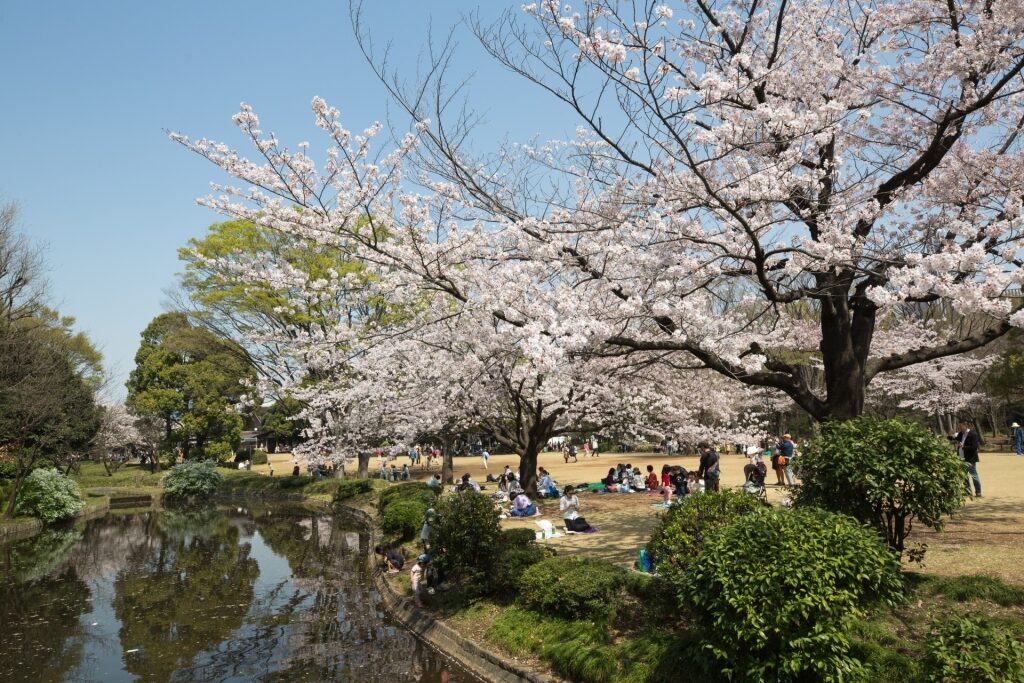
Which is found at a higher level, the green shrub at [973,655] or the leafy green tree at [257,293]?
the leafy green tree at [257,293]

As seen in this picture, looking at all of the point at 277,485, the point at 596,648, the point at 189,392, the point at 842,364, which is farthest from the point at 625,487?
the point at 189,392

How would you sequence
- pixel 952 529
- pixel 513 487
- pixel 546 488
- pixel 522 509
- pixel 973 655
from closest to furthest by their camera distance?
1. pixel 973 655
2. pixel 952 529
3. pixel 522 509
4. pixel 513 487
5. pixel 546 488

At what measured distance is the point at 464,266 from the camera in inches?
511

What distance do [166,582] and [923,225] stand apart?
57.1 feet

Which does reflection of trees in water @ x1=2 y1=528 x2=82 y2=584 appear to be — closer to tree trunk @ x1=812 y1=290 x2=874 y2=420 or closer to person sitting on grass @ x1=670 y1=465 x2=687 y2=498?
person sitting on grass @ x1=670 y1=465 x2=687 y2=498

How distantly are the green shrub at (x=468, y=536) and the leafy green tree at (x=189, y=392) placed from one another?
33.5 meters

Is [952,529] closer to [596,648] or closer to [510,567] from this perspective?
[596,648]

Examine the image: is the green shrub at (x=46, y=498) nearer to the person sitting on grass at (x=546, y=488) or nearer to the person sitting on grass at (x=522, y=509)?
the person sitting on grass at (x=546, y=488)

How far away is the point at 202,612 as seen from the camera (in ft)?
43.9

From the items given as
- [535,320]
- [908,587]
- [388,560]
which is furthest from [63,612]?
[908,587]

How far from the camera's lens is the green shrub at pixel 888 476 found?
7.54m

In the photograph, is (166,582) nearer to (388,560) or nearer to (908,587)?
(388,560)

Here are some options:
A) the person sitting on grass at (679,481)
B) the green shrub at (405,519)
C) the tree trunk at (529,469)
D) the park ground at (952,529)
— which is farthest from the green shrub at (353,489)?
the person sitting on grass at (679,481)

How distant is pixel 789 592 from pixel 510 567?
5.64 meters
